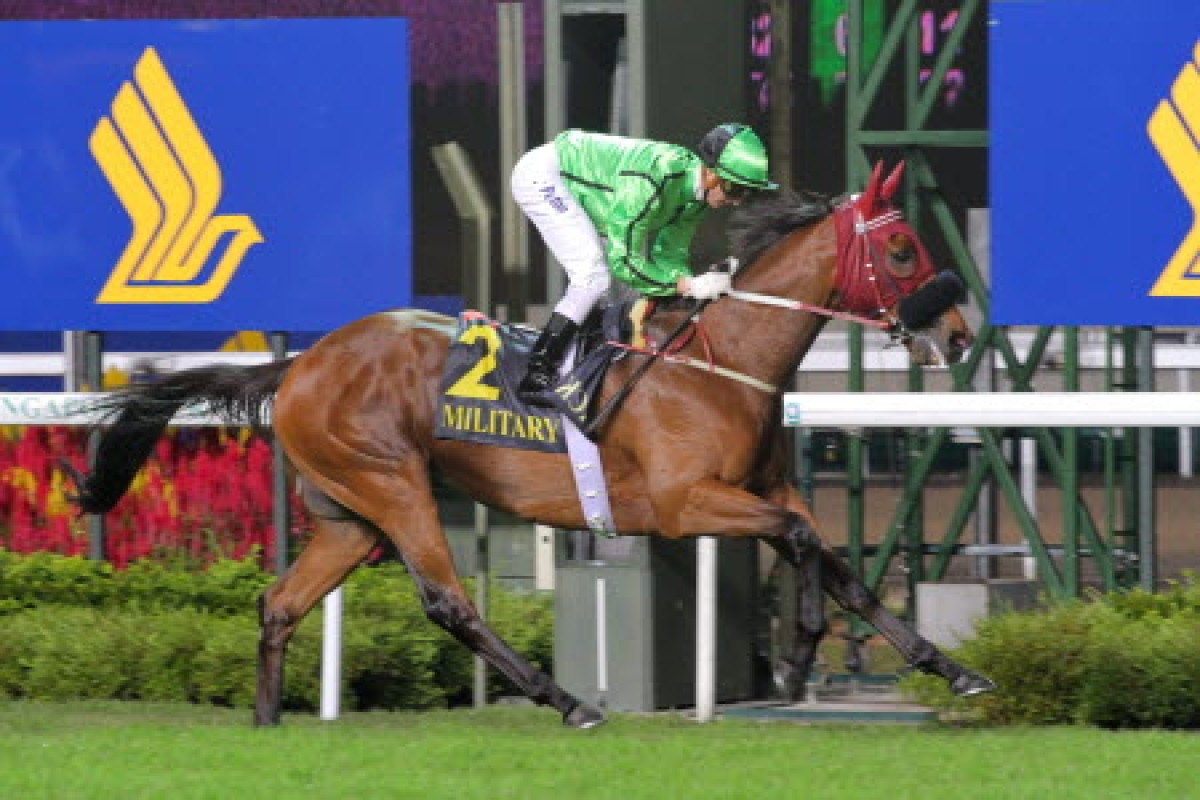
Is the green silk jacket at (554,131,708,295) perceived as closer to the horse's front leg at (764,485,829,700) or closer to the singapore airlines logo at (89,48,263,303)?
the horse's front leg at (764,485,829,700)

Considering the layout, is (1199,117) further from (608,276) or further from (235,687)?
(235,687)

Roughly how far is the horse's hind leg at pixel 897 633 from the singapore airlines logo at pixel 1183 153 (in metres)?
1.70

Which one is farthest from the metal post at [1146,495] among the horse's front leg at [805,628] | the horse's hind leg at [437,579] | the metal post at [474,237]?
the metal post at [474,237]

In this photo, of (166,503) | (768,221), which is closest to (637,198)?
(768,221)

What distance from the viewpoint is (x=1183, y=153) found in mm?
8523

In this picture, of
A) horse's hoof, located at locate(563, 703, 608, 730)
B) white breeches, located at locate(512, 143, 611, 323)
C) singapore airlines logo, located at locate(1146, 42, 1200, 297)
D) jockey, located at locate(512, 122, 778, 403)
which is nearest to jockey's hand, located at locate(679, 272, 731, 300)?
jockey, located at locate(512, 122, 778, 403)

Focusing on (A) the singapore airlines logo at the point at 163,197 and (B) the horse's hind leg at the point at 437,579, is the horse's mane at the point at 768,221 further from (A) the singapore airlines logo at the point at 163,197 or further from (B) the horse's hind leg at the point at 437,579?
(A) the singapore airlines logo at the point at 163,197

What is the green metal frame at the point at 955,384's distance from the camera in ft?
30.1

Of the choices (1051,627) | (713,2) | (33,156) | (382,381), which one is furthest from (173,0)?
(1051,627)

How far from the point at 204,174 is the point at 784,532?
117 inches

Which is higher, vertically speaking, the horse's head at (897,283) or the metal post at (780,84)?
the metal post at (780,84)

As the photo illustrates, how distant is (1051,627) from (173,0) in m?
7.35

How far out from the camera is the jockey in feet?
24.7

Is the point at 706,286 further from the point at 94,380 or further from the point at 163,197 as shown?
the point at 94,380
